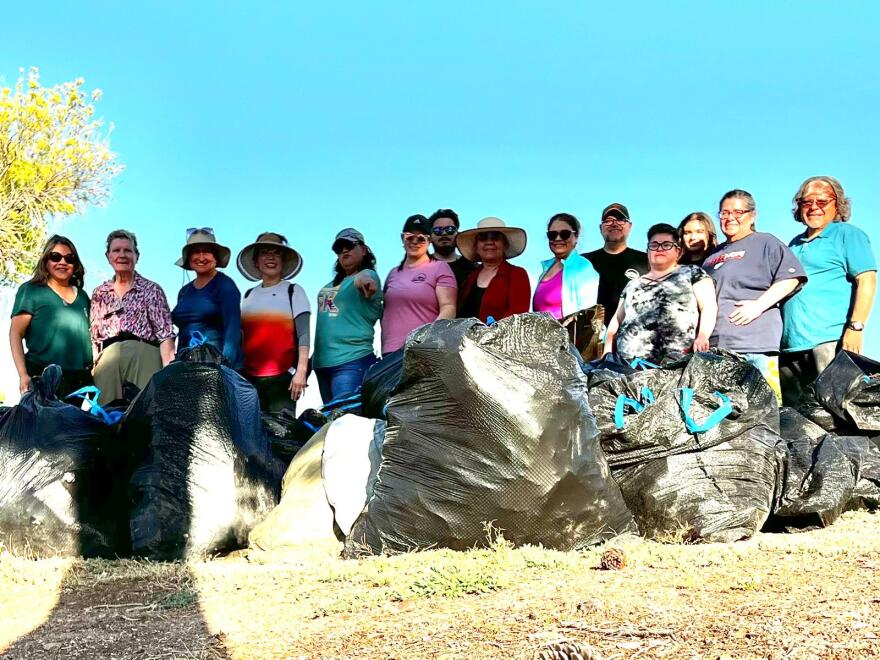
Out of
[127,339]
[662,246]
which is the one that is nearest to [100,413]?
[127,339]

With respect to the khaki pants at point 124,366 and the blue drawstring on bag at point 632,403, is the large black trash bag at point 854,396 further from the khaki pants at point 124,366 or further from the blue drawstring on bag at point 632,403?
the khaki pants at point 124,366

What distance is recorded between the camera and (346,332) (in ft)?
18.2

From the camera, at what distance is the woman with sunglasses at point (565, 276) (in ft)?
17.1

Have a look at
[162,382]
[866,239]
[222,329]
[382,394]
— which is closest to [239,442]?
[162,382]

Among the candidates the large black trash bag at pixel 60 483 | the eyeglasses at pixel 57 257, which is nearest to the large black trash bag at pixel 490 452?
the large black trash bag at pixel 60 483

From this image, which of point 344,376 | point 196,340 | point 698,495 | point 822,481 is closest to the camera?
point 698,495

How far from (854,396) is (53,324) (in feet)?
14.4

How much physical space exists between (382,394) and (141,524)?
1244 mm

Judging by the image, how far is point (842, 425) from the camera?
4703mm

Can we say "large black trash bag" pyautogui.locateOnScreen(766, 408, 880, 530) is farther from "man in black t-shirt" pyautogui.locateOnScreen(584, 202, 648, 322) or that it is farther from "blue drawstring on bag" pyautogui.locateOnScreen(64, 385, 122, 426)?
"blue drawstring on bag" pyautogui.locateOnScreen(64, 385, 122, 426)

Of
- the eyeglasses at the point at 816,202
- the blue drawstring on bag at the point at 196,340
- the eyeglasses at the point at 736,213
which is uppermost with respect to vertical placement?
the eyeglasses at the point at 816,202

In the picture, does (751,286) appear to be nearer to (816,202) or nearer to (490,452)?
(816,202)

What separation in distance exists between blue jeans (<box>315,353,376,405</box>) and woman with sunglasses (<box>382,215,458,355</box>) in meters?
0.15

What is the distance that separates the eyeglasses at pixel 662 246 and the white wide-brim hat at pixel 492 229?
885 millimetres
